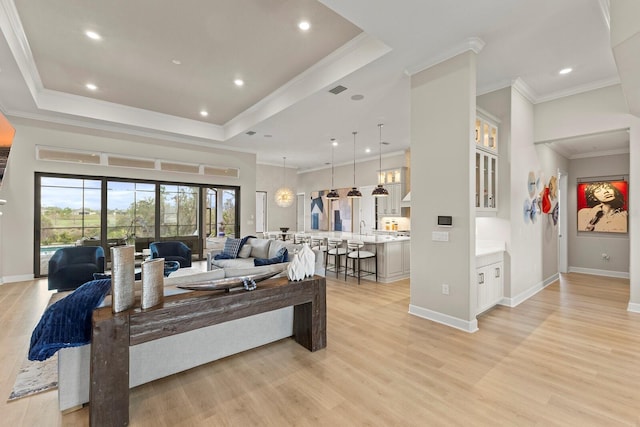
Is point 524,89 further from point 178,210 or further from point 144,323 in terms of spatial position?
point 178,210

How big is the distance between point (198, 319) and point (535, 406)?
258cm

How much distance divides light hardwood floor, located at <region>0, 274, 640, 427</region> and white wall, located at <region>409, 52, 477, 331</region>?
339mm

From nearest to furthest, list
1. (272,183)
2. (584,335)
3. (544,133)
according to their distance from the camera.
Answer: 1. (584,335)
2. (544,133)
3. (272,183)

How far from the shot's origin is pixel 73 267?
16.1 ft

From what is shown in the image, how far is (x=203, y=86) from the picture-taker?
521 centimetres

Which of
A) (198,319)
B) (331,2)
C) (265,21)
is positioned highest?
(265,21)

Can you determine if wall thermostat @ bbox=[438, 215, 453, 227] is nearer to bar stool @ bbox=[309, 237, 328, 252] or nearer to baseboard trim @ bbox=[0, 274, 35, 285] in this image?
bar stool @ bbox=[309, 237, 328, 252]

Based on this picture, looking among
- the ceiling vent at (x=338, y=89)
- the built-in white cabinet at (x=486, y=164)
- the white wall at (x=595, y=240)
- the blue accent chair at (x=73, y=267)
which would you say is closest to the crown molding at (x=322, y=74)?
the ceiling vent at (x=338, y=89)

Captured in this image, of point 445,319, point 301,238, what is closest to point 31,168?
point 301,238

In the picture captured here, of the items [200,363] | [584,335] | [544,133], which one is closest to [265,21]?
[200,363]

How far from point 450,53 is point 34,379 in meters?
5.36

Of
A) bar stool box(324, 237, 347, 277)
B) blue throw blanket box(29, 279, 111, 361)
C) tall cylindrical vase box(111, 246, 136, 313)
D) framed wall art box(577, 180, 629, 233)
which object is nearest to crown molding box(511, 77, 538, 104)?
framed wall art box(577, 180, 629, 233)

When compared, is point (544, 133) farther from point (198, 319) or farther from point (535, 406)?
point (198, 319)

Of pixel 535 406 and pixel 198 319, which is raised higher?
pixel 198 319
